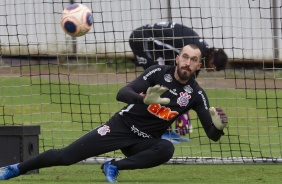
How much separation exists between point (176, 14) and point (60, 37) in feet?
8.19

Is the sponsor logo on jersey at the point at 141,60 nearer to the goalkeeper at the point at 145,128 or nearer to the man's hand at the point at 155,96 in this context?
the goalkeeper at the point at 145,128

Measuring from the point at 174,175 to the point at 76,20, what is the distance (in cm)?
222

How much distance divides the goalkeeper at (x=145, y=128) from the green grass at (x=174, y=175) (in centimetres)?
24

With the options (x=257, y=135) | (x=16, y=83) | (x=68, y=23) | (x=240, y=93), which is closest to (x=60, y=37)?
(x=16, y=83)

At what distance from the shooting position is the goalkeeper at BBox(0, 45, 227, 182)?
10422 millimetres

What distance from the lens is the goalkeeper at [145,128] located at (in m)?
10.4

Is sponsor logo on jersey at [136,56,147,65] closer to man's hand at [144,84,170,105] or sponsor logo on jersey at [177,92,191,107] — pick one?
sponsor logo on jersey at [177,92,191,107]

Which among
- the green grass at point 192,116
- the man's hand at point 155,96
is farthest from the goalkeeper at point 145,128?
the green grass at point 192,116

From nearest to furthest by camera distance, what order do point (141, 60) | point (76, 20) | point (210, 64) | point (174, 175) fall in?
point (174, 175)
point (76, 20)
point (210, 64)
point (141, 60)

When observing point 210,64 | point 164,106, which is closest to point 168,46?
point 210,64

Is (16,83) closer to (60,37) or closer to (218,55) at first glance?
(60,37)

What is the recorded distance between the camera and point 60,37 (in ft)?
66.7

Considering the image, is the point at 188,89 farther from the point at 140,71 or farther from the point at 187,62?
the point at 140,71

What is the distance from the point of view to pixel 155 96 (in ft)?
31.9
